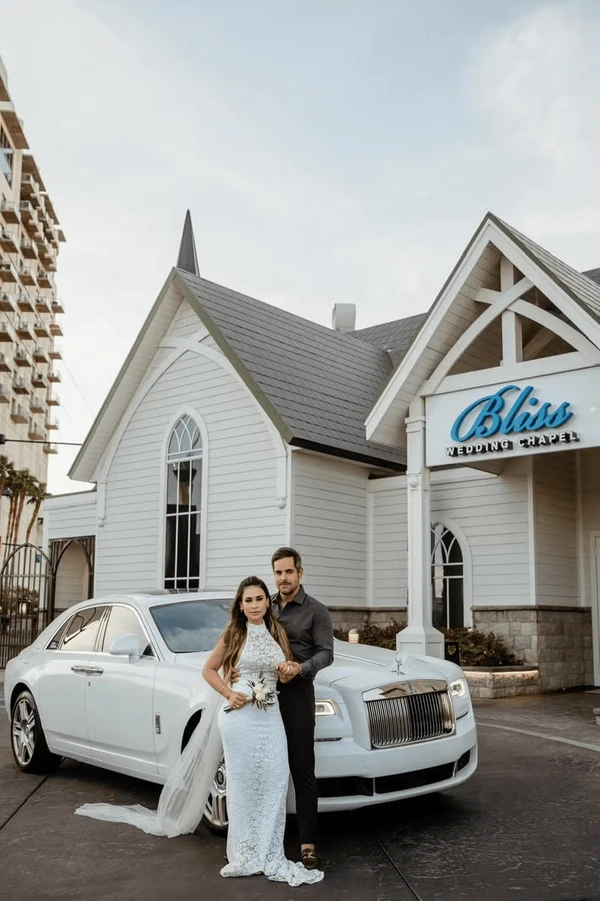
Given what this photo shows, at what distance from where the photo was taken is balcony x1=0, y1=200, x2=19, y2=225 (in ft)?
263

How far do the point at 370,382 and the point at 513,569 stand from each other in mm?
6368

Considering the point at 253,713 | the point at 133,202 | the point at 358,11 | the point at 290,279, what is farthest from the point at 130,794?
the point at 290,279

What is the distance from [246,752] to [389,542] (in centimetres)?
1258

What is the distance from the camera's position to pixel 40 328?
9156 cm

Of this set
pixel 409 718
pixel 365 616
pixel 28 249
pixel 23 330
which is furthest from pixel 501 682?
pixel 28 249

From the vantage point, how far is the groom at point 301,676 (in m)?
5.44

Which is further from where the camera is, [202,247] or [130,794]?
[202,247]

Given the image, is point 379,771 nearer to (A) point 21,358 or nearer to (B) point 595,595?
(B) point 595,595

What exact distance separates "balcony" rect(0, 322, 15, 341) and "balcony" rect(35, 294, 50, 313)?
12.1m

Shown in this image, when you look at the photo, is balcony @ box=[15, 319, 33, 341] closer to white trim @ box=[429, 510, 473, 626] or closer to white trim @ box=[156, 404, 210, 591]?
white trim @ box=[156, 404, 210, 591]

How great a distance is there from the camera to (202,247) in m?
31.2

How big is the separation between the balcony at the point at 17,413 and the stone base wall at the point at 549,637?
70.9m

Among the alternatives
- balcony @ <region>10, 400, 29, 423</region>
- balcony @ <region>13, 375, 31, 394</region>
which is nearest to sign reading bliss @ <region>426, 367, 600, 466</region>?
balcony @ <region>10, 400, 29, 423</region>

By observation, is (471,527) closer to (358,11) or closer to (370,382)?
(370,382)
